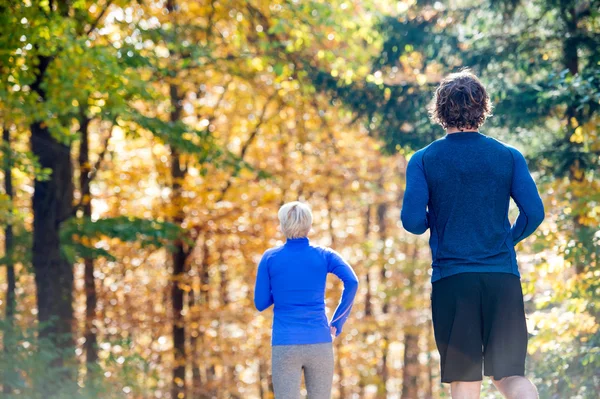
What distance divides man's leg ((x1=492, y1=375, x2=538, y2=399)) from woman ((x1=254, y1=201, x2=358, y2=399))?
160 cm

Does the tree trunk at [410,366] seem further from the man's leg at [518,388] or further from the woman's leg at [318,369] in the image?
the man's leg at [518,388]

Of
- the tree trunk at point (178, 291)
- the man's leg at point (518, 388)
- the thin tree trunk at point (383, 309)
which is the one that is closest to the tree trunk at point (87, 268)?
the tree trunk at point (178, 291)

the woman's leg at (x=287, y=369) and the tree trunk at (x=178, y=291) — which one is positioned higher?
the tree trunk at (x=178, y=291)

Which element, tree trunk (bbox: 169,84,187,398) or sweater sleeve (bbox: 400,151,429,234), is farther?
tree trunk (bbox: 169,84,187,398)

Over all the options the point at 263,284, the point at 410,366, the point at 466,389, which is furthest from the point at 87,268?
the point at 466,389

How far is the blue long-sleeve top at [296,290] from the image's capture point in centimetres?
495

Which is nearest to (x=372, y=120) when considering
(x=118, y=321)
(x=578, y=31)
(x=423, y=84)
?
(x=423, y=84)

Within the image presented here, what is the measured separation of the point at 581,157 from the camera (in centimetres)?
1027

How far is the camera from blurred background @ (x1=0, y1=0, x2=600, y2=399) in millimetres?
9727

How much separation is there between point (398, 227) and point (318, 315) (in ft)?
62.5

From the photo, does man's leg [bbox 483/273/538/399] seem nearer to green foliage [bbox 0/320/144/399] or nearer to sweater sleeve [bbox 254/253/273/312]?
sweater sleeve [bbox 254/253/273/312]

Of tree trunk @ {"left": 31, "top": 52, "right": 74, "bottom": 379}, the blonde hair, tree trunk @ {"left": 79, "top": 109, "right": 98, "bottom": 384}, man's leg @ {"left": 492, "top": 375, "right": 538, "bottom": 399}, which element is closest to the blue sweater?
man's leg @ {"left": 492, "top": 375, "right": 538, "bottom": 399}

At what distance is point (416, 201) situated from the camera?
3680mm

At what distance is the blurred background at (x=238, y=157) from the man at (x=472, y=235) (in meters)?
A: 5.23
